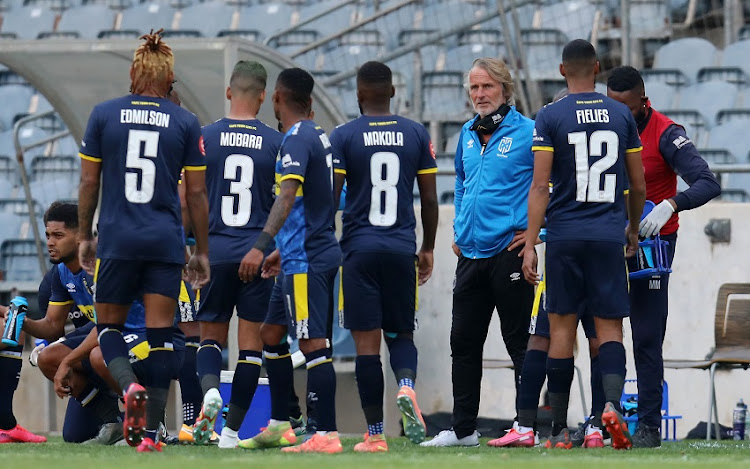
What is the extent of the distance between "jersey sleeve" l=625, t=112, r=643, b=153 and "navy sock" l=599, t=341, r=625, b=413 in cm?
103

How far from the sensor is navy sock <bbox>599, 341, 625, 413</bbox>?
6.87 metres

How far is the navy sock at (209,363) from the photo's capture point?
7586mm

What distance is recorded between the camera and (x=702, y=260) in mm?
10430

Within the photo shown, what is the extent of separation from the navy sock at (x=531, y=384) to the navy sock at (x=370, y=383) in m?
0.85

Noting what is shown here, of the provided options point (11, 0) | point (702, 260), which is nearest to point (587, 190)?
point (702, 260)

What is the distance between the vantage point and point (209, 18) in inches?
762

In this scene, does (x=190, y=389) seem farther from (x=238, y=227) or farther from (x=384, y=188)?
(x=384, y=188)

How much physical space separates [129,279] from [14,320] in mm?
2026

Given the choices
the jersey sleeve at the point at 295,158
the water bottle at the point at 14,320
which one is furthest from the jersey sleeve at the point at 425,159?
the water bottle at the point at 14,320

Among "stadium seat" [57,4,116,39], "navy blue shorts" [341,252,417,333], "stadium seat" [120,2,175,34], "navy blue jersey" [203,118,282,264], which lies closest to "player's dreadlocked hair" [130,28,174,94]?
"navy blue jersey" [203,118,282,264]

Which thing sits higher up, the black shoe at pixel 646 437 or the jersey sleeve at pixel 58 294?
the jersey sleeve at pixel 58 294

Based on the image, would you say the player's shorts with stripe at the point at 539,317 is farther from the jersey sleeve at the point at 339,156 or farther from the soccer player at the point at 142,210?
the soccer player at the point at 142,210

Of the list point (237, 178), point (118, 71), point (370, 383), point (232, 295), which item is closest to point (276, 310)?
point (232, 295)

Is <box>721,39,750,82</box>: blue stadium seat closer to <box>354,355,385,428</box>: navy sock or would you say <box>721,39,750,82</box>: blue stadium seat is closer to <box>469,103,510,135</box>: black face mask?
<box>469,103,510,135</box>: black face mask
